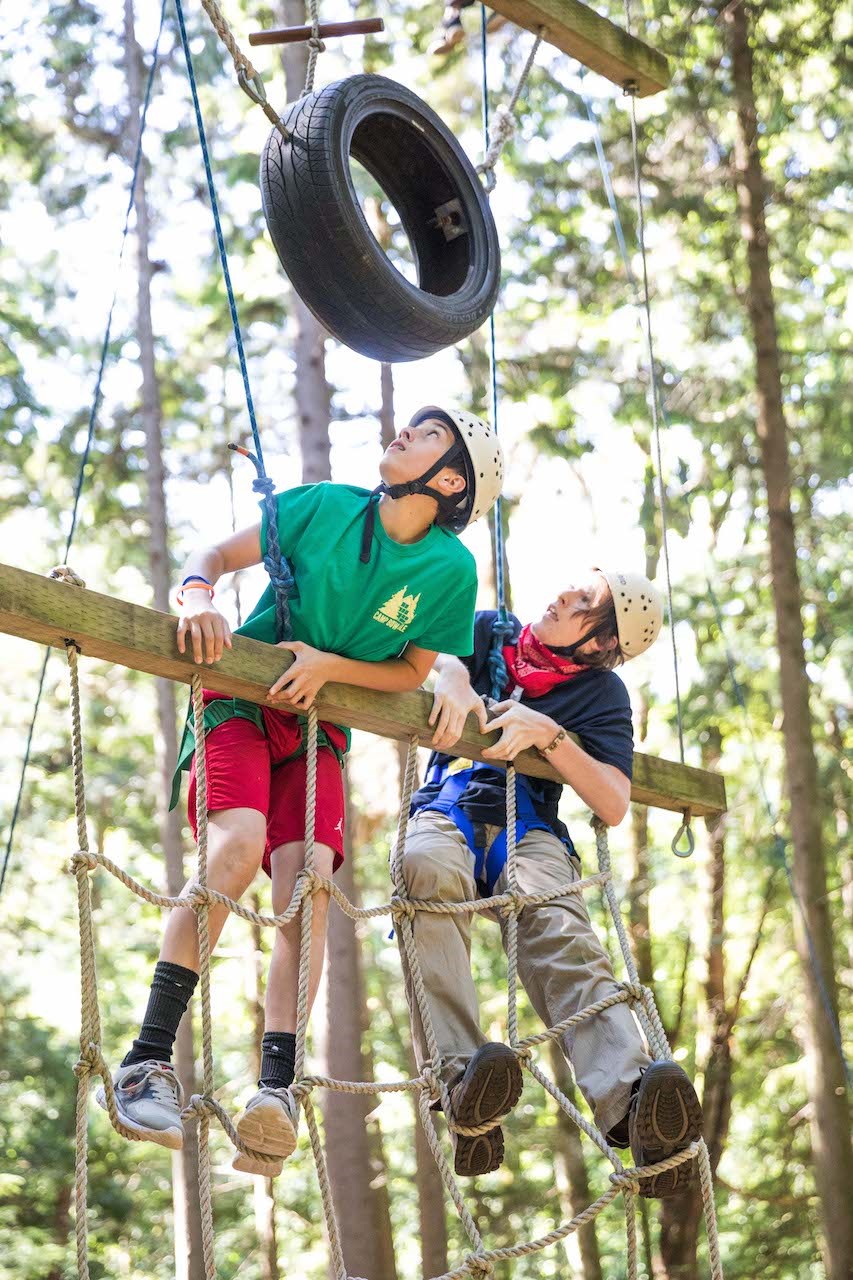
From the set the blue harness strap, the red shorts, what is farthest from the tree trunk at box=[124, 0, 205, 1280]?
the red shorts

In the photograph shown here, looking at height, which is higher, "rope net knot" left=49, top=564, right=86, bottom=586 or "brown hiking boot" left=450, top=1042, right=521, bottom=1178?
"rope net knot" left=49, top=564, right=86, bottom=586

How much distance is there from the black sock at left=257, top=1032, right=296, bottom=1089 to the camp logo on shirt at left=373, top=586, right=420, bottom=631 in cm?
77

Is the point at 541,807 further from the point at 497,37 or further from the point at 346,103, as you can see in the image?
the point at 497,37

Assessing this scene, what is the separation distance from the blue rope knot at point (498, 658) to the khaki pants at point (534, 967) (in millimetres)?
320

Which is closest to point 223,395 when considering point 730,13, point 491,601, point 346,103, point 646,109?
point 491,601

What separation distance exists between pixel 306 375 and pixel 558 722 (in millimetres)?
4826

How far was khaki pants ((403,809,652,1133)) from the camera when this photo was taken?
2.64m

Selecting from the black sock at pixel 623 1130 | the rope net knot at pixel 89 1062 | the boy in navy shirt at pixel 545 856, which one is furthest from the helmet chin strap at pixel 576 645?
the rope net knot at pixel 89 1062

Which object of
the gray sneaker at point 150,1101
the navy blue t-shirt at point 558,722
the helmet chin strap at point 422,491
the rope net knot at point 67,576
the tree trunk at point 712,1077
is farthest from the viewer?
the tree trunk at point 712,1077

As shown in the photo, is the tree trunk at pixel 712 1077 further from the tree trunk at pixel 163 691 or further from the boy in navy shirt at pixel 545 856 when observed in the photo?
the boy in navy shirt at pixel 545 856

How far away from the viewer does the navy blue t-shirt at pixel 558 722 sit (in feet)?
10.0

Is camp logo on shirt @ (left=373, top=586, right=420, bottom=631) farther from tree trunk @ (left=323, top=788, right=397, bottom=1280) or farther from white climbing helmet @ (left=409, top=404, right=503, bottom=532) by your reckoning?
tree trunk @ (left=323, top=788, right=397, bottom=1280)

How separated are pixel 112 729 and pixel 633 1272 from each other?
32.1ft

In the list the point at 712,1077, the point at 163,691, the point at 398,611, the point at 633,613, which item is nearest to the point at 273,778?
the point at 398,611
